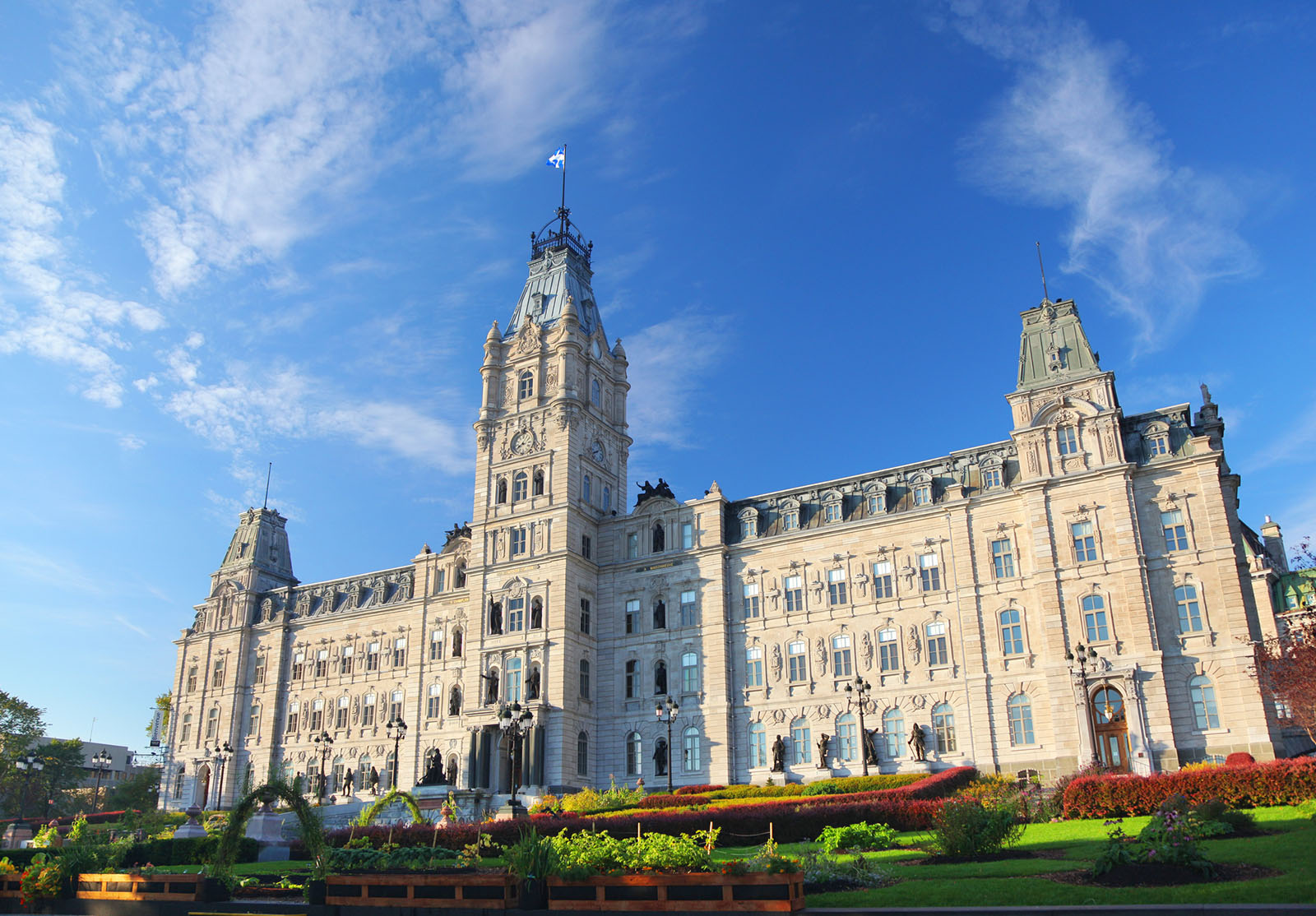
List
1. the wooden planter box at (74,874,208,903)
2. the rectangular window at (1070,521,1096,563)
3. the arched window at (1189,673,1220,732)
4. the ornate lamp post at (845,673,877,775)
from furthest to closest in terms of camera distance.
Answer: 1. the rectangular window at (1070,521,1096,563)
2. the ornate lamp post at (845,673,877,775)
3. the arched window at (1189,673,1220,732)
4. the wooden planter box at (74,874,208,903)

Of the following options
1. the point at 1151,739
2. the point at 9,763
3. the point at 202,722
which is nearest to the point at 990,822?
the point at 1151,739

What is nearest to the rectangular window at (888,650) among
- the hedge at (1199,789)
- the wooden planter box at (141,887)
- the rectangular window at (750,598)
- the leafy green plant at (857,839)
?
the rectangular window at (750,598)

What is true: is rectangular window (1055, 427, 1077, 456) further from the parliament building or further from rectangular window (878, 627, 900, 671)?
rectangular window (878, 627, 900, 671)

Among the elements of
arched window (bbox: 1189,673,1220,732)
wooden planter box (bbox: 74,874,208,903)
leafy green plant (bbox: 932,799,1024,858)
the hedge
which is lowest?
wooden planter box (bbox: 74,874,208,903)

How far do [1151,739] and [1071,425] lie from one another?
14.9m

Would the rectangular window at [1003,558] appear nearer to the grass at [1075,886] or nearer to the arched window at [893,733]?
the arched window at [893,733]

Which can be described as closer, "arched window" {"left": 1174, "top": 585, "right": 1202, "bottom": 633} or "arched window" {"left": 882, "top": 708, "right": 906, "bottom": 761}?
"arched window" {"left": 1174, "top": 585, "right": 1202, "bottom": 633}

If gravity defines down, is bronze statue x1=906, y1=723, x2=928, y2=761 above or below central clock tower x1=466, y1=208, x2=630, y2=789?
below

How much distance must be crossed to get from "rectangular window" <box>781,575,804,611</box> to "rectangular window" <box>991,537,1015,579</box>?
1032cm

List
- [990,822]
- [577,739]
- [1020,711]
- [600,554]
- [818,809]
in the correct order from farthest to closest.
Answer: [600,554] < [577,739] < [1020,711] < [818,809] < [990,822]

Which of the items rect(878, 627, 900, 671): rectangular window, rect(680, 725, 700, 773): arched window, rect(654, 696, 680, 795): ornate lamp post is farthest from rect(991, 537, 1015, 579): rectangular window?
rect(680, 725, 700, 773): arched window

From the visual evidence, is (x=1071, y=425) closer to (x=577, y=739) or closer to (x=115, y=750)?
(x=577, y=739)

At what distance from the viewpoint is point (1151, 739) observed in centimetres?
4147

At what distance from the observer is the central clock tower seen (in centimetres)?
5522
